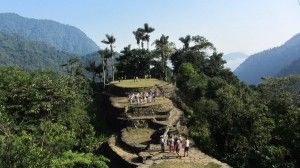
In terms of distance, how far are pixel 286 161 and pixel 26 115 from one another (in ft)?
70.7

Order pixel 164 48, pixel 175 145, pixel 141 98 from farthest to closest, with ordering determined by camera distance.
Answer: pixel 164 48
pixel 141 98
pixel 175 145

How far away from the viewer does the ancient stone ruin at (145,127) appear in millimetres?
29766

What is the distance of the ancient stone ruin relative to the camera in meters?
29.8

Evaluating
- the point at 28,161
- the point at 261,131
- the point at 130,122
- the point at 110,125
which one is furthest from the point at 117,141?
the point at 28,161

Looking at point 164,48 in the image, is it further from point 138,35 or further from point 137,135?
point 137,135

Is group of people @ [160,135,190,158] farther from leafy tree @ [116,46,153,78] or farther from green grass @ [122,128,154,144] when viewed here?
leafy tree @ [116,46,153,78]

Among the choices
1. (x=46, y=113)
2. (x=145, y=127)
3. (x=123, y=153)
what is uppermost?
(x=46, y=113)

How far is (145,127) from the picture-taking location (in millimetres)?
39625

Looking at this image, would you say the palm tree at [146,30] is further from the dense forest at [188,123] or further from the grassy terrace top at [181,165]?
the grassy terrace top at [181,165]

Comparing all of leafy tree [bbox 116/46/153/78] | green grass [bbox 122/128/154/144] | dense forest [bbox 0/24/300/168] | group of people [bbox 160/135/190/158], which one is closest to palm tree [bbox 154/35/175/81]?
leafy tree [bbox 116/46/153/78]

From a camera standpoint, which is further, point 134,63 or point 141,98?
point 134,63

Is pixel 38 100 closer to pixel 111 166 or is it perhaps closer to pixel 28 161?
pixel 111 166

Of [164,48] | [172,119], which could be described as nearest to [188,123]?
[172,119]

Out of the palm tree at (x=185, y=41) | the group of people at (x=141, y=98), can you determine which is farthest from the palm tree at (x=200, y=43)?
the group of people at (x=141, y=98)
